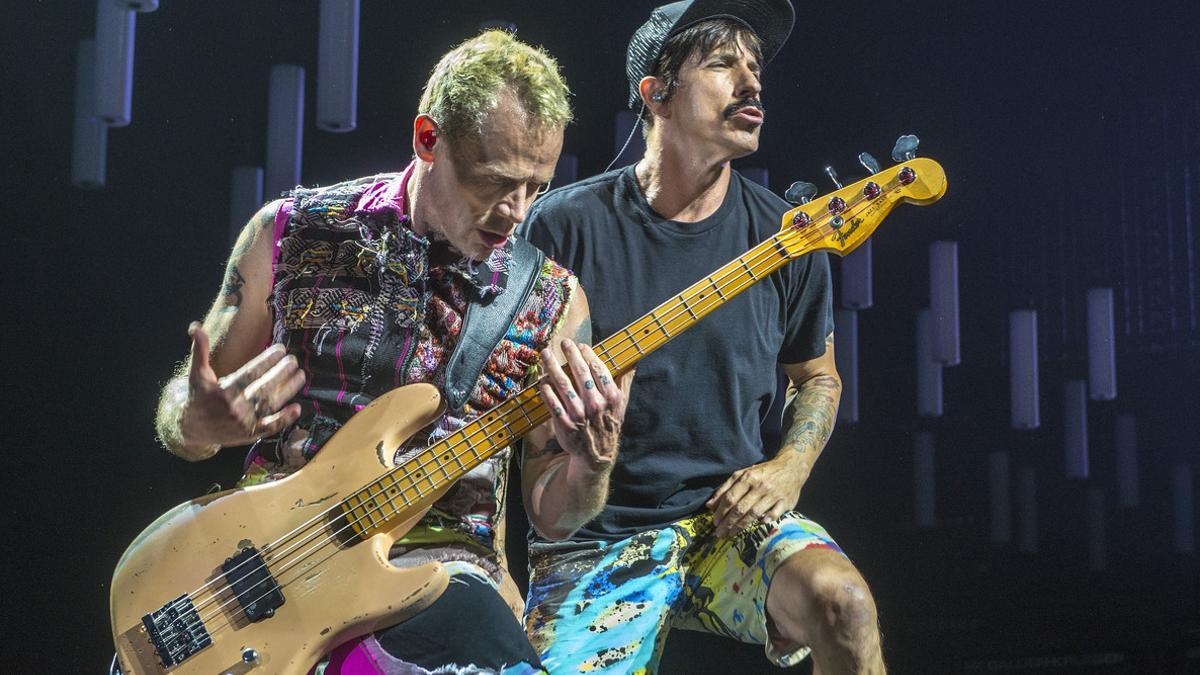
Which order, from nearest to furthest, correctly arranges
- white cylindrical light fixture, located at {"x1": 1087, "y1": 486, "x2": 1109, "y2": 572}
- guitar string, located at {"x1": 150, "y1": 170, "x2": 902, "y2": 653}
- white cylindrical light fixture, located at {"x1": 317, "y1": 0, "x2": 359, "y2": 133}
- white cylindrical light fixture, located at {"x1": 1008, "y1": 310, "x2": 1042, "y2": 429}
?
1. guitar string, located at {"x1": 150, "y1": 170, "x2": 902, "y2": 653}
2. white cylindrical light fixture, located at {"x1": 317, "y1": 0, "x2": 359, "y2": 133}
3. white cylindrical light fixture, located at {"x1": 1008, "y1": 310, "x2": 1042, "y2": 429}
4. white cylindrical light fixture, located at {"x1": 1087, "y1": 486, "x2": 1109, "y2": 572}

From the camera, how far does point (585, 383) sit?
2004 millimetres

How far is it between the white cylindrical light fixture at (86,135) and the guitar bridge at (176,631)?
241 centimetres

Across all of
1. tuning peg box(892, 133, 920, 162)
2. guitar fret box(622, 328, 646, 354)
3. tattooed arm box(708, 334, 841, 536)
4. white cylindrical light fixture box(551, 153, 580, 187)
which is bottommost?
tattooed arm box(708, 334, 841, 536)

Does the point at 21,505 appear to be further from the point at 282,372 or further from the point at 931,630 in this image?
the point at 931,630

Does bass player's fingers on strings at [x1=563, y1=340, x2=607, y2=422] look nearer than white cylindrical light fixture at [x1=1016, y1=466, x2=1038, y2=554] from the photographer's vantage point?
Yes

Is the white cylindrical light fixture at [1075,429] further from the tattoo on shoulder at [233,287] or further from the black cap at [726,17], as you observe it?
the tattoo on shoulder at [233,287]

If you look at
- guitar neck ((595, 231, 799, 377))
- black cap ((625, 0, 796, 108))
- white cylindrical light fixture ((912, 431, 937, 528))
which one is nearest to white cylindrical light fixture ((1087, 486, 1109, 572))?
white cylindrical light fixture ((912, 431, 937, 528))

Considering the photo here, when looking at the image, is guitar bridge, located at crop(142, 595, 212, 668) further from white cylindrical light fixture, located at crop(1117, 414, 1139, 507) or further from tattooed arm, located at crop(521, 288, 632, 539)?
white cylindrical light fixture, located at crop(1117, 414, 1139, 507)

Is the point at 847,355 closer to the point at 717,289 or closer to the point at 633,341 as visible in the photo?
the point at 717,289

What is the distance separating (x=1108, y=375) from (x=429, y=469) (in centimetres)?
443

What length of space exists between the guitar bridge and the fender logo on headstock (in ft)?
5.10

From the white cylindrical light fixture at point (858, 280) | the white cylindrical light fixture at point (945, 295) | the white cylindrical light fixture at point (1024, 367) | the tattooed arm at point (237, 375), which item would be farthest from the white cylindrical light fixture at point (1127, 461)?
the tattooed arm at point (237, 375)

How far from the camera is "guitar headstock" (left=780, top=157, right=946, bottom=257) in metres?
2.59

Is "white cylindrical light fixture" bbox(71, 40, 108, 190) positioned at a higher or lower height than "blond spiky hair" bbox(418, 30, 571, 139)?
higher
